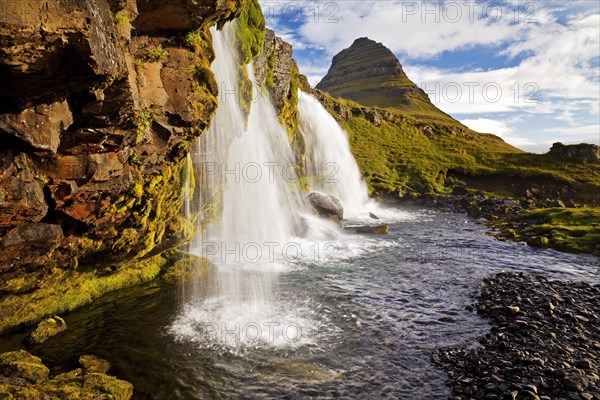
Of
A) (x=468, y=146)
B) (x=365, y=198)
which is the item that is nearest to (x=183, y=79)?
(x=365, y=198)

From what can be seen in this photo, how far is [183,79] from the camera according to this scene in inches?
622

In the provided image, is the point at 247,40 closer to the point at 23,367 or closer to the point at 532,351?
the point at 23,367

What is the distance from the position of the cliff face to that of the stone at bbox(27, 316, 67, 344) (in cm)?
118

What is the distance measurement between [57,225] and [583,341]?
70.8ft

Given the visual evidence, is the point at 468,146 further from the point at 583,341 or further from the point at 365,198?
the point at 583,341

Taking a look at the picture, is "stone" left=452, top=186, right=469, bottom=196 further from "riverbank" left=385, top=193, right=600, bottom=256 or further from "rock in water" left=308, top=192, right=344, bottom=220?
"rock in water" left=308, top=192, right=344, bottom=220

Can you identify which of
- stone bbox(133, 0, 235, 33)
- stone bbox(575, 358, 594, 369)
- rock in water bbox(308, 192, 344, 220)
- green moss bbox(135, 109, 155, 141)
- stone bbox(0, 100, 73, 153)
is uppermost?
stone bbox(133, 0, 235, 33)

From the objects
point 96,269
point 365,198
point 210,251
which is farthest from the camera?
point 365,198

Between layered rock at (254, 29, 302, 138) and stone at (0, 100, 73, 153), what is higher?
layered rock at (254, 29, 302, 138)

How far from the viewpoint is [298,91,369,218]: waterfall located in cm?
5225

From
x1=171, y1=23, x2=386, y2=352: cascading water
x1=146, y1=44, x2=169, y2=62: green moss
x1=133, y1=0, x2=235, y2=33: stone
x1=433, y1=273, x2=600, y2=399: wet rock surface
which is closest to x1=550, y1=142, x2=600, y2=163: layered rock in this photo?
x1=171, y1=23, x2=386, y2=352: cascading water

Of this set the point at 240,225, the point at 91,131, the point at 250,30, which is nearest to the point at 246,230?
the point at 240,225

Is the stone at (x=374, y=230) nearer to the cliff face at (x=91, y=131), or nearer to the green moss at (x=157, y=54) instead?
the cliff face at (x=91, y=131)

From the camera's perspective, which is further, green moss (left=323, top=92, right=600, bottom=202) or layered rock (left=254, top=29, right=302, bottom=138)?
green moss (left=323, top=92, right=600, bottom=202)
